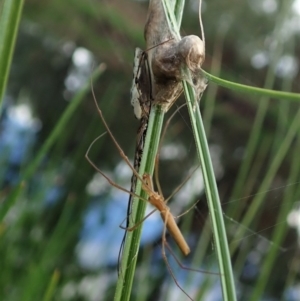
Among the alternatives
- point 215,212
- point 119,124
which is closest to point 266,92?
point 215,212

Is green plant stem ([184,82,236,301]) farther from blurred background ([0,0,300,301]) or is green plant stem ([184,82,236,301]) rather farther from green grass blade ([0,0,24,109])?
blurred background ([0,0,300,301])

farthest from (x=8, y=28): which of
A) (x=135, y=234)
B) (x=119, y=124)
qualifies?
(x=119, y=124)

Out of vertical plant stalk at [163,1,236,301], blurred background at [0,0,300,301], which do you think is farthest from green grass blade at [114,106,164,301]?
blurred background at [0,0,300,301]

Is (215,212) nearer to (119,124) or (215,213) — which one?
(215,213)

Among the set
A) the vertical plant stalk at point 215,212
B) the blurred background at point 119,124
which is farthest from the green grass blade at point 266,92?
the blurred background at point 119,124

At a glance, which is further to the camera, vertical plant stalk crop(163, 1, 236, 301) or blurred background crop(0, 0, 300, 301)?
blurred background crop(0, 0, 300, 301)

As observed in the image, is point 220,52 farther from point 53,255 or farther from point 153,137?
point 153,137

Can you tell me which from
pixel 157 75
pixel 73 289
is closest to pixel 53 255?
pixel 73 289

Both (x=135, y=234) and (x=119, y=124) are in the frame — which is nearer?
(x=135, y=234)
